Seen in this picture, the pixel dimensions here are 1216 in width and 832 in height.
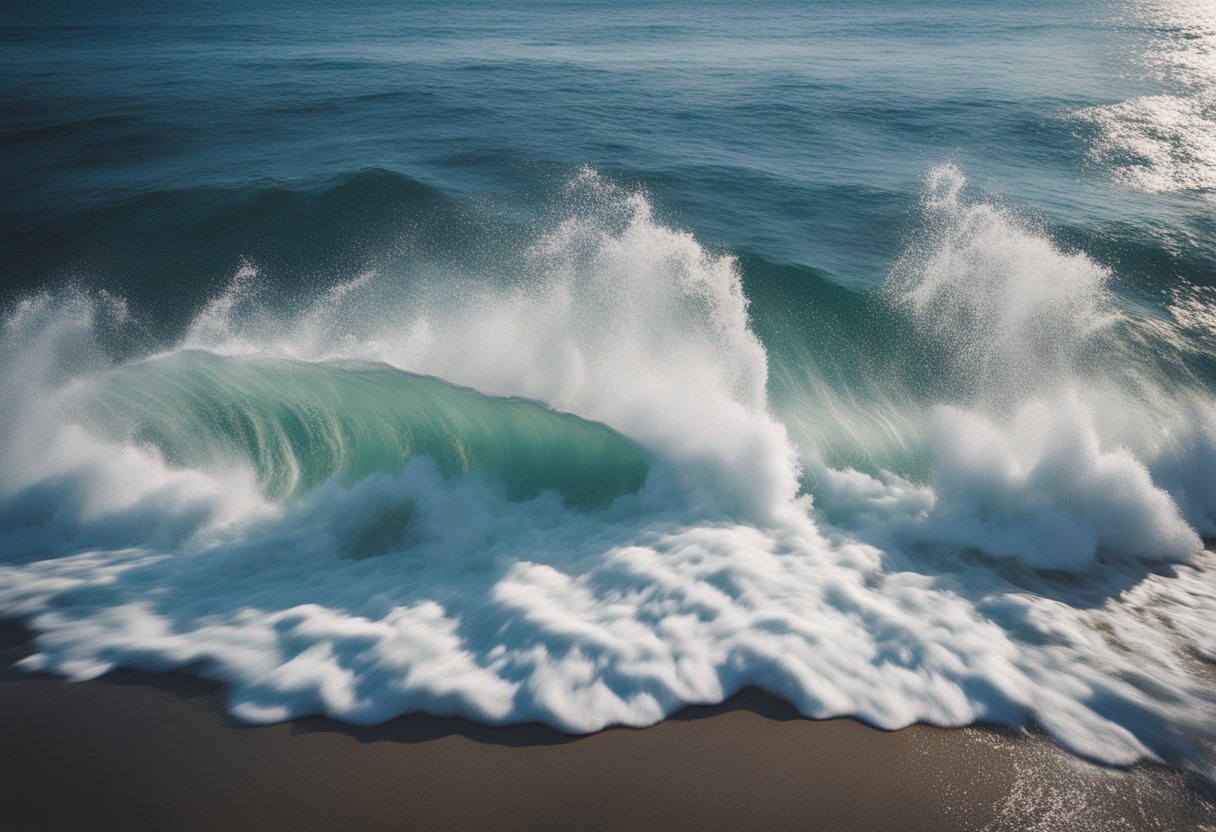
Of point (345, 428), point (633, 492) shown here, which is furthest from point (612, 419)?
point (345, 428)

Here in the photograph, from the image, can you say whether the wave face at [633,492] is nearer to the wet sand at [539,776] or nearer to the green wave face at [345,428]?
the green wave face at [345,428]

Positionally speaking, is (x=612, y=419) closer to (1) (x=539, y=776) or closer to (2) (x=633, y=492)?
(2) (x=633, y=492)

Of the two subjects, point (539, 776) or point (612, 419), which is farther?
point (612, 419)

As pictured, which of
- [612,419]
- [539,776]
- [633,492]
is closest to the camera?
[539,776]

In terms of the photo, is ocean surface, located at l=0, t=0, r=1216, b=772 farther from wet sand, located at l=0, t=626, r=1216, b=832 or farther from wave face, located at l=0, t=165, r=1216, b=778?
wet sand, located at l=0, t=626, r=1216, b=832

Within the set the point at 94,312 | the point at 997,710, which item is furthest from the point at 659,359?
the point at 94,312

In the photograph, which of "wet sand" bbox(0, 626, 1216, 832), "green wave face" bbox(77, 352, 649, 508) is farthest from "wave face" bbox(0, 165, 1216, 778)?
"wet sand" bbox(0, 626, 1216, 832)
